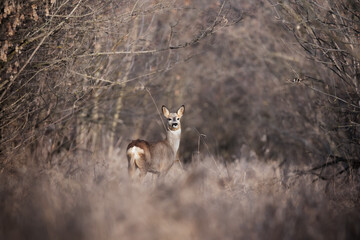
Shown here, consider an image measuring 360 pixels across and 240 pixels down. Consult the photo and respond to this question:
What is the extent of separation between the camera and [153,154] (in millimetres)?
9586

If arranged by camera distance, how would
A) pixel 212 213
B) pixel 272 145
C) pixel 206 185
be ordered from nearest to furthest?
1. pixel 212 213
2. pixel 206 185
3. pixel 272 145

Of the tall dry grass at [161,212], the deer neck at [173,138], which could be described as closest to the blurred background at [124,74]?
the tall dry grass at [161,212]

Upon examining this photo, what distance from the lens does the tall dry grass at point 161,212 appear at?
5051mm

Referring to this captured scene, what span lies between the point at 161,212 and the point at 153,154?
4329mm

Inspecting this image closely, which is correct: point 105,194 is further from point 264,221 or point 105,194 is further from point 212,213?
point 264,221

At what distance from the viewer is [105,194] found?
5684mm

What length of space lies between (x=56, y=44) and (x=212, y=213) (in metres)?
3.96

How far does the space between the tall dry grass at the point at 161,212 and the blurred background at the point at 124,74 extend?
201 mm

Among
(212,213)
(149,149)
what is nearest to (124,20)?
(149,149)

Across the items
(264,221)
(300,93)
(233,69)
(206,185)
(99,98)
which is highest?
(264,221)

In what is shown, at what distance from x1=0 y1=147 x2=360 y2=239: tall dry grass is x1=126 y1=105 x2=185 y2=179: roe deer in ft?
7.95

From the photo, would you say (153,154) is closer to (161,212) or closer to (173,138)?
(173,138)

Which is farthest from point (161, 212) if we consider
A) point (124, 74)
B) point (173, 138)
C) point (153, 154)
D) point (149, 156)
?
point (124, 74)

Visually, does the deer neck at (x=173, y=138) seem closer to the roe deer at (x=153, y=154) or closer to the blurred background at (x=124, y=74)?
the roe deer at (x=153, y=154)
